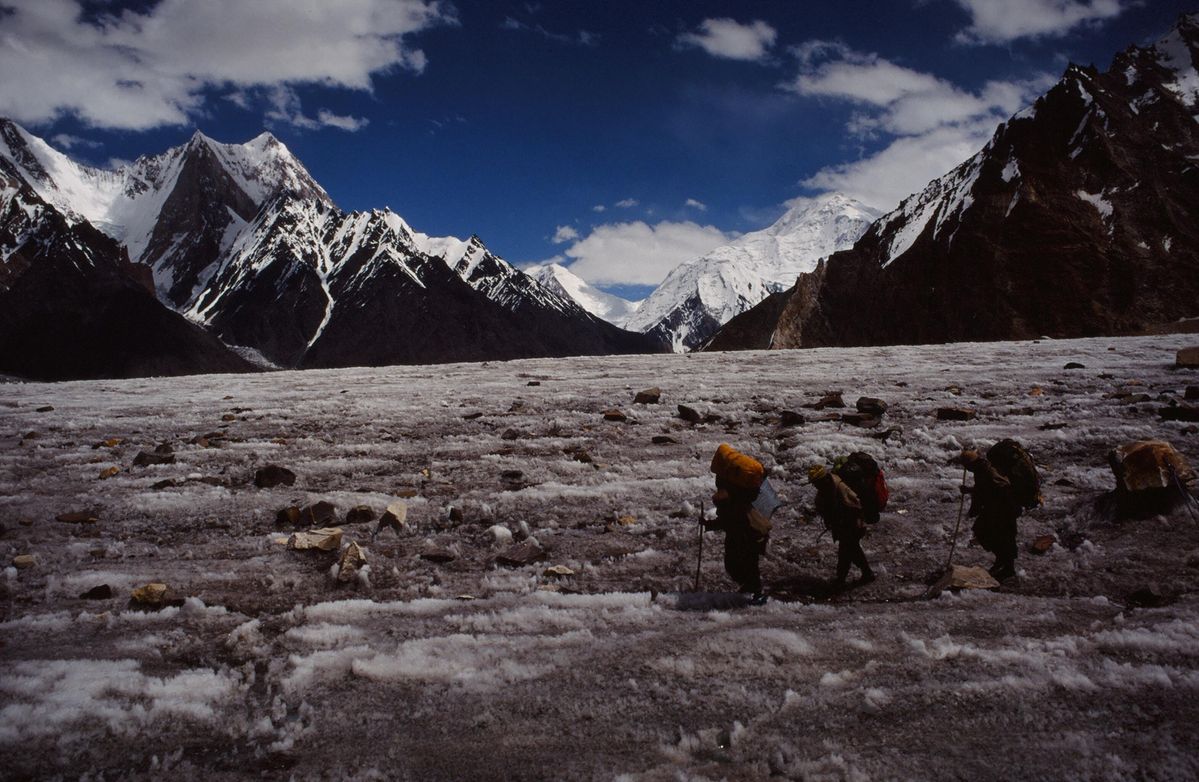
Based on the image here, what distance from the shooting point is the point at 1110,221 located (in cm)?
8662

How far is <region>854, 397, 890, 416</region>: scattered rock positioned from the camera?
40.6 ft

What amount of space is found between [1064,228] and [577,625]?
110 metres

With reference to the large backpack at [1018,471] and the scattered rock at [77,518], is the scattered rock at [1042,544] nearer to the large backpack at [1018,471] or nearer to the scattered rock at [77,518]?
the large backpack at [1018,471]

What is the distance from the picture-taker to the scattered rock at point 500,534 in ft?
25.0

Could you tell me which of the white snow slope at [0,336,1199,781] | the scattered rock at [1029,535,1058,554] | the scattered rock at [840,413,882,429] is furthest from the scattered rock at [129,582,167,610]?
the scattered rock at [840,413,882,429]

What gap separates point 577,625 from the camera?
5449mm

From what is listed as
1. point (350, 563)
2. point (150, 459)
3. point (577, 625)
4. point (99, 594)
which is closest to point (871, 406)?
point (577, 625)

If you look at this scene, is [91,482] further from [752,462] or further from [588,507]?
[752,462]

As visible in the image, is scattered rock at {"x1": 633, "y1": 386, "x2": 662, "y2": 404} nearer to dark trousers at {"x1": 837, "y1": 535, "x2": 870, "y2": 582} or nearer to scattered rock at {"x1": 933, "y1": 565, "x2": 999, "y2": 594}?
dark trousers at {"x1": 837, "y1": 535, "x2": 870, "y2": 582}

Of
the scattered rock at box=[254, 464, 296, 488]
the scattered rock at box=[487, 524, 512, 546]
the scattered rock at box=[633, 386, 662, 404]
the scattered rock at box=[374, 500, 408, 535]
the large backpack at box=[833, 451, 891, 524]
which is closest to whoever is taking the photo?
the large backpack at box=[833, 451, 891, 524]

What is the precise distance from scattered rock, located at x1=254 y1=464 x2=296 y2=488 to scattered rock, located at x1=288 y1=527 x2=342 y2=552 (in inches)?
99.2

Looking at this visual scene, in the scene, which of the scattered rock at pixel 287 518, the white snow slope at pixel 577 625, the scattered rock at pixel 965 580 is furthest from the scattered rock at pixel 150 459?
the scattered rock at pixel 965 580

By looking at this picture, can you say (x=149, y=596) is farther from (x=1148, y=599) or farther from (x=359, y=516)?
(x=1148, y=599)

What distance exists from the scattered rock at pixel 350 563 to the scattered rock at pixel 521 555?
1.50 metres
